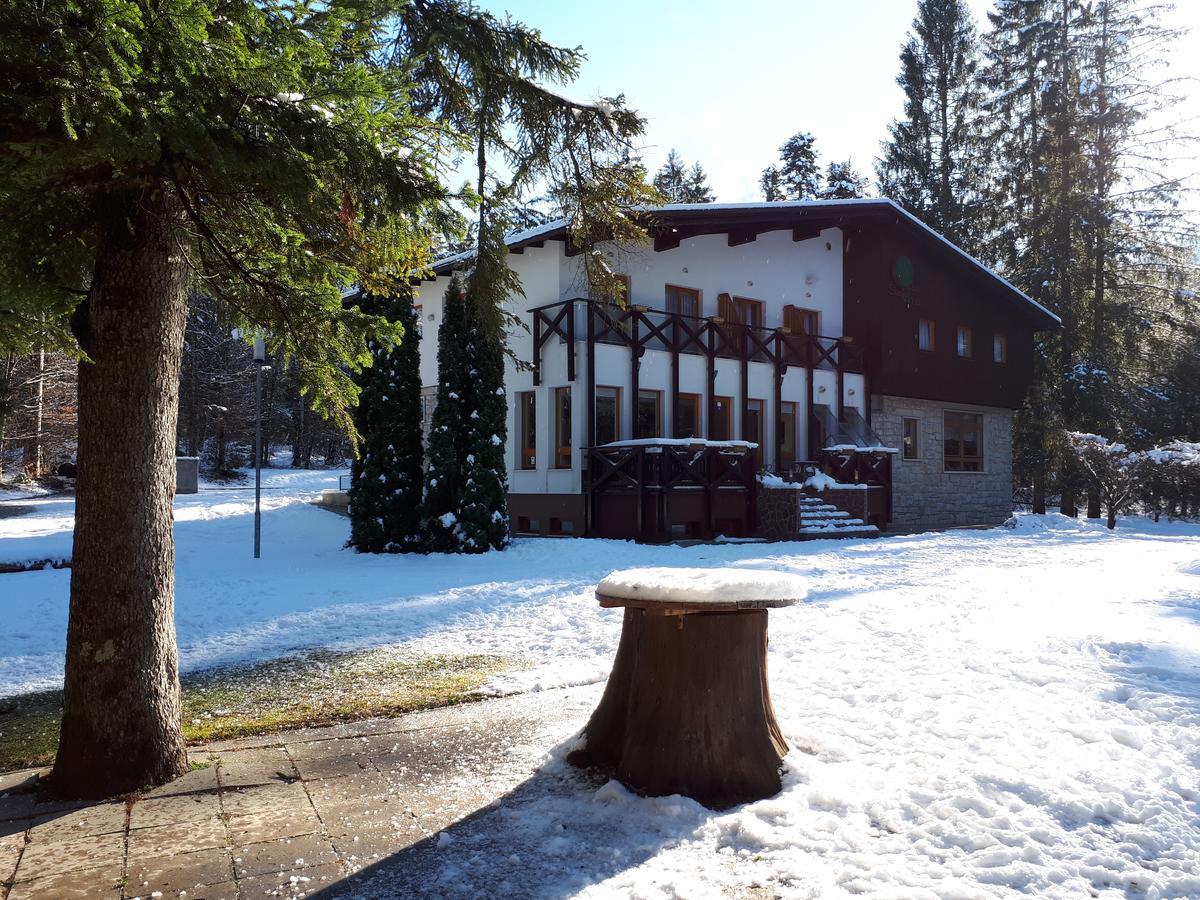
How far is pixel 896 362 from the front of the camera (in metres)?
21.1

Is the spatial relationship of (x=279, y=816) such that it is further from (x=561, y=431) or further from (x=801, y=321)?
(x=801, y=321)

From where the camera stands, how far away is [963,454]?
23938 mm

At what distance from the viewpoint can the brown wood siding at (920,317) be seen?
2116 centimetres

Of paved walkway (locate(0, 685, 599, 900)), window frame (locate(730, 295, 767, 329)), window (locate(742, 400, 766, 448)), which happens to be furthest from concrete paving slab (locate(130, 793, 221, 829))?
window frame (locate(730, 295, 767, 329))

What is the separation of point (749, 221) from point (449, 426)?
308 inches

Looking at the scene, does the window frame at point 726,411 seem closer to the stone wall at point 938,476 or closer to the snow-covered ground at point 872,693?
the stone wall at point 938,476

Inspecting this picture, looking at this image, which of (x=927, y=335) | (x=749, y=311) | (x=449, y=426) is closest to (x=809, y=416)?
(x=749, y=311)

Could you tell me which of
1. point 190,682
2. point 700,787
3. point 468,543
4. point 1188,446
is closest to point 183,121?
point 700,787

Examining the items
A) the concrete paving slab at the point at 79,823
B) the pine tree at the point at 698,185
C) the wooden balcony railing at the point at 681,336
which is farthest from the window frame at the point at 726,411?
the pine tree at the point at 698,185

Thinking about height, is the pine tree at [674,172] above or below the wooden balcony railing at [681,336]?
above

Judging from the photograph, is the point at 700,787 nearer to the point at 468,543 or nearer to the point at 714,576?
the point at 714,576

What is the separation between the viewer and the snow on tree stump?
3463 mm

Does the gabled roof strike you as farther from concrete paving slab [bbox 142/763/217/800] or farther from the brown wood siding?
concrete paving slab [bbox 142/763/217/800]

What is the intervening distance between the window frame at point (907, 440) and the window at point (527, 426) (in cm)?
989
